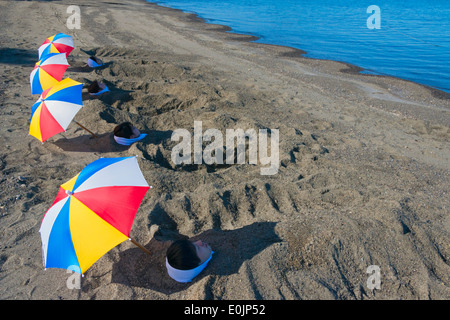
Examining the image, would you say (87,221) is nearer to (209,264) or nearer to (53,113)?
(209,264)

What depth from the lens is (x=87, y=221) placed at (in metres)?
2.94

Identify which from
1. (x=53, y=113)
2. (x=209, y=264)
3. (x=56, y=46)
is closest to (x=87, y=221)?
(x=209, y=264)

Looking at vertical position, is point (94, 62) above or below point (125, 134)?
above

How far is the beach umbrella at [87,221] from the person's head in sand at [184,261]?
2.33 ft

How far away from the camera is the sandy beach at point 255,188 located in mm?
3586

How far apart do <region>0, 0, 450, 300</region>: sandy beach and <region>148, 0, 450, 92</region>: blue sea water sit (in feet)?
12.5

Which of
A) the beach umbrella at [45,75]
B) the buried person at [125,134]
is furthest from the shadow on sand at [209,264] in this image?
the beach umbrella at [45,75]

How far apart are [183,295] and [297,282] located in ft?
4.43

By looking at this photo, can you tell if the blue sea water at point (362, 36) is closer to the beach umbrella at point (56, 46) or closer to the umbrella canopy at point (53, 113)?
the beach umbrella at point (56, 46)

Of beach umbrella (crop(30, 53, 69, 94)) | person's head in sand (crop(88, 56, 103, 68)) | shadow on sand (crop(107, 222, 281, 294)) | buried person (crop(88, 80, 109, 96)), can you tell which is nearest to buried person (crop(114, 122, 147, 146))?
beach umbrella (crop(30, 53, 69, 94))

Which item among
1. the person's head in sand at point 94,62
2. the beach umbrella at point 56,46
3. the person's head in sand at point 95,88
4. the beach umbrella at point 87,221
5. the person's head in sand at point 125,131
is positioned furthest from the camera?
the person's head in sand at point 94,62

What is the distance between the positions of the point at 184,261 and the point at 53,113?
3896mm

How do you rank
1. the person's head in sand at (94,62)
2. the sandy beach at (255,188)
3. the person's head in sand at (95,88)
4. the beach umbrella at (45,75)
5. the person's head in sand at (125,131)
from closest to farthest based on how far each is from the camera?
the sandy beach at (255,188) < the person's head in sand at (125,131) < the beach umbrella at (45,75) < the person's head in sand at (95,88) < the person's head in sand at (94,62)

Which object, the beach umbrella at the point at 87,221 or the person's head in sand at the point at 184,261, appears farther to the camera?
the person's head in sand at the point at 184,261
